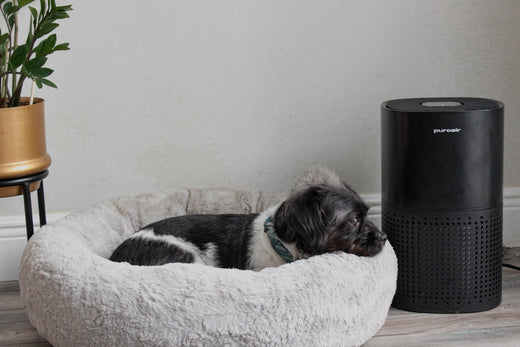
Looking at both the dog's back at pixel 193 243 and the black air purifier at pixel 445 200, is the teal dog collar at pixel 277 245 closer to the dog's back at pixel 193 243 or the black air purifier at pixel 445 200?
the dog's back at pixel 193 243

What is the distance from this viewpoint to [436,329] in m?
2.34

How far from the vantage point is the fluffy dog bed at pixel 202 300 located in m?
1.91

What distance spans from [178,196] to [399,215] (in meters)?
0.97

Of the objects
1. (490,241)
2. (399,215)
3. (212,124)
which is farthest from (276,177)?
(490,241)

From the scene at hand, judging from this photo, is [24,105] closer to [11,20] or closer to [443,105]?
[11,20]

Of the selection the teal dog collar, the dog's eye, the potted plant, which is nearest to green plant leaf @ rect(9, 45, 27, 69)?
the potted plant

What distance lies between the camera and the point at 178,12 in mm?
2916

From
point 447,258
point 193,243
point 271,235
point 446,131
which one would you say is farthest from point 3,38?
point 447,258

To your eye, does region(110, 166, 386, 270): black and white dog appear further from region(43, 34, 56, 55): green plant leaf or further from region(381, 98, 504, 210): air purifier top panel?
region(43, 34, 56, 55): green plant leaf

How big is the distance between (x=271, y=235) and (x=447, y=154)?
66cm

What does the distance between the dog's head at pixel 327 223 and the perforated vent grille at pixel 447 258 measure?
0.26m

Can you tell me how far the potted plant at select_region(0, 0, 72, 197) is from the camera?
2410 millimetres

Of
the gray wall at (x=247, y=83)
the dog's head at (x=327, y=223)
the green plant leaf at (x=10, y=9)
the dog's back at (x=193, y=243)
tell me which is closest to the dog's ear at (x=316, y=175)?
the gray wall at (x=247, y=83)

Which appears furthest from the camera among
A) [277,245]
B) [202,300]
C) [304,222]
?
[277,245]
